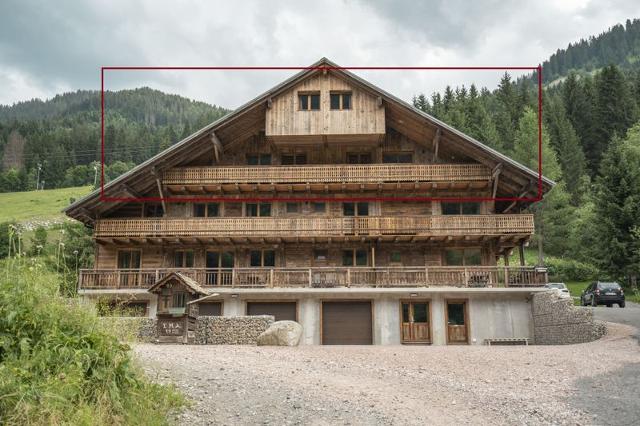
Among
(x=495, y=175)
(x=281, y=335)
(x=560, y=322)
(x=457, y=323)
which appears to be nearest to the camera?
(x=281, y=335)

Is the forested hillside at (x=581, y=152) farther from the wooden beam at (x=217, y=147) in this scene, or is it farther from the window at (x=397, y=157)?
the wooden beam at (x=217, y=147)

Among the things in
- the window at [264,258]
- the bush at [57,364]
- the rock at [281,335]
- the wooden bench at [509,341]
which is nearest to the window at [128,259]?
the window at [264,258]

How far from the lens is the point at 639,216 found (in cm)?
4456

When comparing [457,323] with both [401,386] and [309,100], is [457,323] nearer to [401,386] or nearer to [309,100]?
[309,100]

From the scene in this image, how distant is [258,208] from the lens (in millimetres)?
34000

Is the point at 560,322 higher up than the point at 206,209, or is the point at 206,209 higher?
the point at 206,209

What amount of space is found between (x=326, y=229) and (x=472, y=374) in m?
16.4

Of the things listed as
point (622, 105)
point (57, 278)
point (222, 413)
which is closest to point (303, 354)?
point (222, 413)

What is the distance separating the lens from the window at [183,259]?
33.8 meters

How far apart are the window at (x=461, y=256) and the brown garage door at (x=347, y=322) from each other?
5.50 m

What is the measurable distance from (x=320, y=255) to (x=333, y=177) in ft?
14.0

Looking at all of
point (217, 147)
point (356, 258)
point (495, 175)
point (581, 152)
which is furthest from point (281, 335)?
point (581, 152)

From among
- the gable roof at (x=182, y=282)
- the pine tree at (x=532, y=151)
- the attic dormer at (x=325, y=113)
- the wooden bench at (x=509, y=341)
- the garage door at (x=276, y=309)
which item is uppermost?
the pine tree at (x=532, y=151)

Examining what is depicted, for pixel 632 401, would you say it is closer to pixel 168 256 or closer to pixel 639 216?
pixel 168 256
